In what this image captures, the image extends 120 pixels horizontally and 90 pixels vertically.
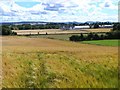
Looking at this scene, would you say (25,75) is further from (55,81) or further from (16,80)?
(55,81)

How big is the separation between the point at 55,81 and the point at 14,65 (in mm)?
3961

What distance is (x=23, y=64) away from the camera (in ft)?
45.1

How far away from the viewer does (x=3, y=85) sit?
31.6 feet

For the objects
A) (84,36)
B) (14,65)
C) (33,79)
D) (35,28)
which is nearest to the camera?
(33,79)

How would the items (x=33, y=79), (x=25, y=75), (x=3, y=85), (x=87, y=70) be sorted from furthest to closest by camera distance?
(x=87, y=70) < (x=25, y=75) < (x=33, y=79) < (x=3, y=85)

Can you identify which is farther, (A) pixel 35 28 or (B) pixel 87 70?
(A) pixel 35 28

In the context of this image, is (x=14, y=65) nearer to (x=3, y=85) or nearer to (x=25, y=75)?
(x=25, y=75)

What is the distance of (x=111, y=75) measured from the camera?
11.6m

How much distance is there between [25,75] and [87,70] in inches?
111

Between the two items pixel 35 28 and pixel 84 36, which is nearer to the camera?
pixel 84 36

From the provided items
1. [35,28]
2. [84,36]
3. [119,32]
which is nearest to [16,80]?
[119,32]

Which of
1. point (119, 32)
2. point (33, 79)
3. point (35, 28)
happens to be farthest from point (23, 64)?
point (35, 28)

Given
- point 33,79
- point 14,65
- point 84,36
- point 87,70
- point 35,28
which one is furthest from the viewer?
point 35,28

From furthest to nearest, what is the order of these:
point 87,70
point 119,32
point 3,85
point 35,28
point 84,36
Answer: point 35,28 → point 84,36 → point 119,32 → point 87,70 → point 3,85
